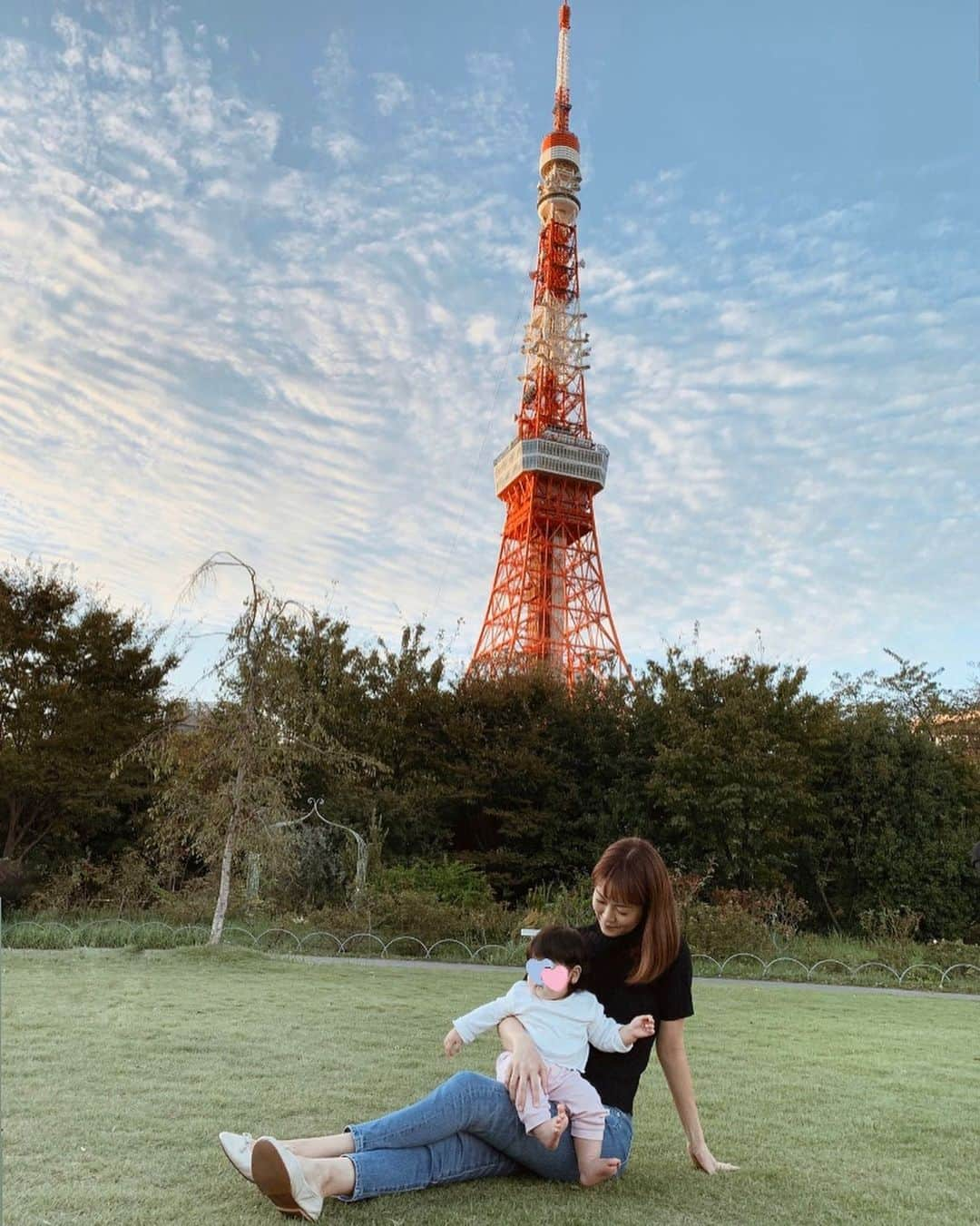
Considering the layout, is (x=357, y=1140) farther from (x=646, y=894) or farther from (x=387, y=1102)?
(x=387, y=1102)

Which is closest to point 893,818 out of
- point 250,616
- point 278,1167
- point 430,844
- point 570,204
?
point 430,844

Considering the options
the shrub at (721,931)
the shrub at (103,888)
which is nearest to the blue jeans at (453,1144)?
the shrub at (721,931)

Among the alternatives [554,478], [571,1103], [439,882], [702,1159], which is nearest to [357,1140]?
[571,1103]

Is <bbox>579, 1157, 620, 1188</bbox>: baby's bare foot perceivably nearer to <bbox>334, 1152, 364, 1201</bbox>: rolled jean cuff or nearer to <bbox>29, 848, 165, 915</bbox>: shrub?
<bbox>334, 1152, 364, 1201</bbox>: rolled jean cuff

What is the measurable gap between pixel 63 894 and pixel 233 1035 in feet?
35.2

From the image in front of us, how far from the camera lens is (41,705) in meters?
16.2

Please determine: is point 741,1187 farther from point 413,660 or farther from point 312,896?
point 413,660

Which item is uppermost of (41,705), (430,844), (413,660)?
(413,660)

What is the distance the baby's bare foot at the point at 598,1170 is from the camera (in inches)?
112

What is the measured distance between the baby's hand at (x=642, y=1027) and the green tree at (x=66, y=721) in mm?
14621

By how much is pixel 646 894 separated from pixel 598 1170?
0.84m

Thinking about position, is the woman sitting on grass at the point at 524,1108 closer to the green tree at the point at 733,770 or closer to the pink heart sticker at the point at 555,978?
the pink heart sticker at the point at 555,978

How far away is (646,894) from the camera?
9.55 ft

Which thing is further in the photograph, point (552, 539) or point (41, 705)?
point (552, 539)
